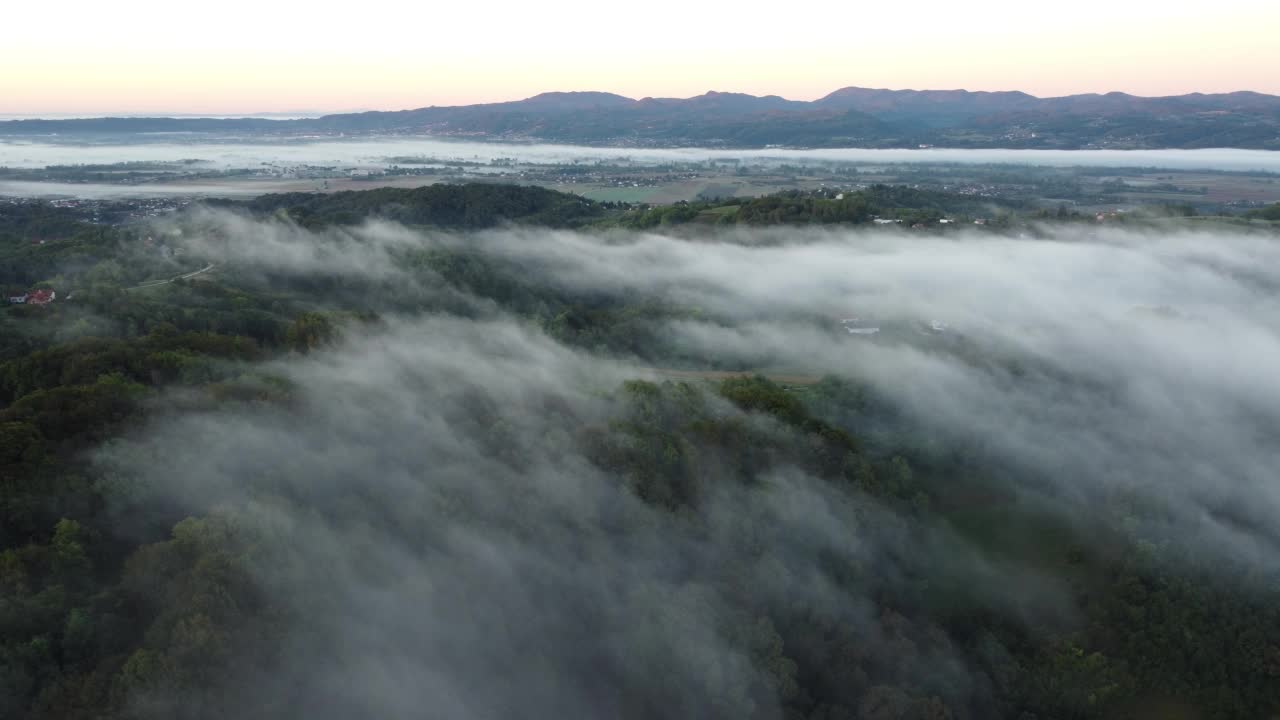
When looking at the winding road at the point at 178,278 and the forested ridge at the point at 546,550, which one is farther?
the winding road at the point at 178,278

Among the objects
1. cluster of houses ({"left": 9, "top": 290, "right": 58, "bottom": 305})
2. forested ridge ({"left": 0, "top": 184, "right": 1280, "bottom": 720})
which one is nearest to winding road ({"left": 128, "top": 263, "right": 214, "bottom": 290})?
cluster of houses ({"left": 9, "top": 290, "right": 58, "bottom": 305})

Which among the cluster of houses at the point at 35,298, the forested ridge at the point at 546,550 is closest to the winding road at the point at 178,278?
the cluster of houses at the point at 35,298

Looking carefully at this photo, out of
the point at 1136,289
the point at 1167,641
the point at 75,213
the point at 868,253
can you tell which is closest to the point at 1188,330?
the point at 1136,289

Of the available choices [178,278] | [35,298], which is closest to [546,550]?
[35,298]

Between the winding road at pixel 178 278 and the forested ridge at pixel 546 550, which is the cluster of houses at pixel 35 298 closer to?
the winding road at pixel 178 278

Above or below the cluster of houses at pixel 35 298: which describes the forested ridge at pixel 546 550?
below

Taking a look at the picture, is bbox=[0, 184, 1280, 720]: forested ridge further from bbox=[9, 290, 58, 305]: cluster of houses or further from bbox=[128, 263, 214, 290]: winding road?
bbox=[128, 263, 214, 290]: winding road

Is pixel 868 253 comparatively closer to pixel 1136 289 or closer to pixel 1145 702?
pixel 1136 289
